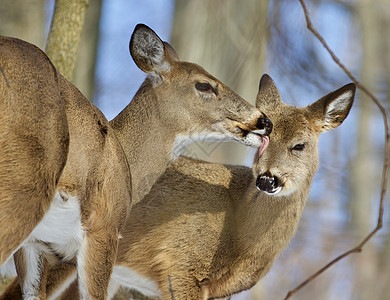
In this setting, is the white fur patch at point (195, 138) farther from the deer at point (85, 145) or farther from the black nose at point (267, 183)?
the black nose at point (267, 183)

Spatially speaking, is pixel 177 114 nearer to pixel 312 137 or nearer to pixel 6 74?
pixel 312 137

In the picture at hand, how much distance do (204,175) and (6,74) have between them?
113 inches

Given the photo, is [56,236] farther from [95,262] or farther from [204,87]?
[204,87]

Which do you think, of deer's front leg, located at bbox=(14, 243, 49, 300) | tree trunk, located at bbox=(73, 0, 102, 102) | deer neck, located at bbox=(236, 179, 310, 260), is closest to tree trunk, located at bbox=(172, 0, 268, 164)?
deer neck, located at bbox=(236, 179, 310, 260)

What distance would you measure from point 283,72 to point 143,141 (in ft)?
3.94

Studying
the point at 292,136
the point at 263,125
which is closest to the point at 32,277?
the point at 263,125

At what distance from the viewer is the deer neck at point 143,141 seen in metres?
5.16


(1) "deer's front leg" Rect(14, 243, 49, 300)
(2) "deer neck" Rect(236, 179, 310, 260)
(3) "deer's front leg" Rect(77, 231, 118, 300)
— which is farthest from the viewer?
(2) "deer neck" Rect(236, 179, 310, 260)

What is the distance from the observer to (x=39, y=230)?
4.30 metres

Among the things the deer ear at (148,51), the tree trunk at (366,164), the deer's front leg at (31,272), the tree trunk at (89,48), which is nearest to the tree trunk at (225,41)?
the deer ear at (148,51)

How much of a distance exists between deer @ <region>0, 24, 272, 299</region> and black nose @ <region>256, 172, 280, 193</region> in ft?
1.54

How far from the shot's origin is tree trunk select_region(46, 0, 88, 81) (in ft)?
19.8

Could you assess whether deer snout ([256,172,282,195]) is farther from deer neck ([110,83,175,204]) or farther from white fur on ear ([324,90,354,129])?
white fur on ear ([324,90,354,129])

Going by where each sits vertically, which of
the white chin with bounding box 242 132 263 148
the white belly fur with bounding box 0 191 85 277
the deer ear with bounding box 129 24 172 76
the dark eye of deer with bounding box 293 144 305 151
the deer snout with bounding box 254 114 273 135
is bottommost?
the white belly fur with bounding box 0 191 85 277
